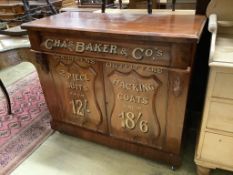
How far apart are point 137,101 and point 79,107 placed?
427mm

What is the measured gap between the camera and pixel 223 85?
0.95 metres

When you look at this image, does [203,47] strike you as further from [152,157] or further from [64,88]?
[64,88]

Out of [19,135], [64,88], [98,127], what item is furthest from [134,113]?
[19,135]

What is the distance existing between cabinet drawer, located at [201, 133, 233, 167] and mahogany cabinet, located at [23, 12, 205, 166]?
0.45 feet

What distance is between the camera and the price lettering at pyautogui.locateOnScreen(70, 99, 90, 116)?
4.51 feet

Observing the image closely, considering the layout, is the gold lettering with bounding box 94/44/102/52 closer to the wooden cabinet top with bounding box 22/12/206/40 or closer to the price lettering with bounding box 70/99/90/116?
the wooden cabinet top with bounding box 22/12/206/40

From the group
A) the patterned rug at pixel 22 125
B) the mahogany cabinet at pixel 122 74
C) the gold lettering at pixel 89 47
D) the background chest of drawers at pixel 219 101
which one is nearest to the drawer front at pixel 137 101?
the mahogany cabinet at pixel 122 74

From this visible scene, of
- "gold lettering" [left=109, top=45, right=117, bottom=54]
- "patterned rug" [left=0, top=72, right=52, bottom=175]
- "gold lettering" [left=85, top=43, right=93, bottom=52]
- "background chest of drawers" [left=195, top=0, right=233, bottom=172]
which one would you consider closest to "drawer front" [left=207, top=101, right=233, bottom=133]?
"background chest of drawers" [left=195, top=0, right=233, bottom=172]

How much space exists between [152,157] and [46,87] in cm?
82

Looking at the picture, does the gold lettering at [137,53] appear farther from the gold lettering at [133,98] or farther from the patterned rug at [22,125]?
the patterned rug at [22,125]

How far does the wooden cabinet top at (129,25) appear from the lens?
959mm

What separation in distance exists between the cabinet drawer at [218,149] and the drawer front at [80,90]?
0.60m

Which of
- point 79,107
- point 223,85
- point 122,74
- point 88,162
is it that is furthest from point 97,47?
point 88,162

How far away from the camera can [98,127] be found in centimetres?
142
